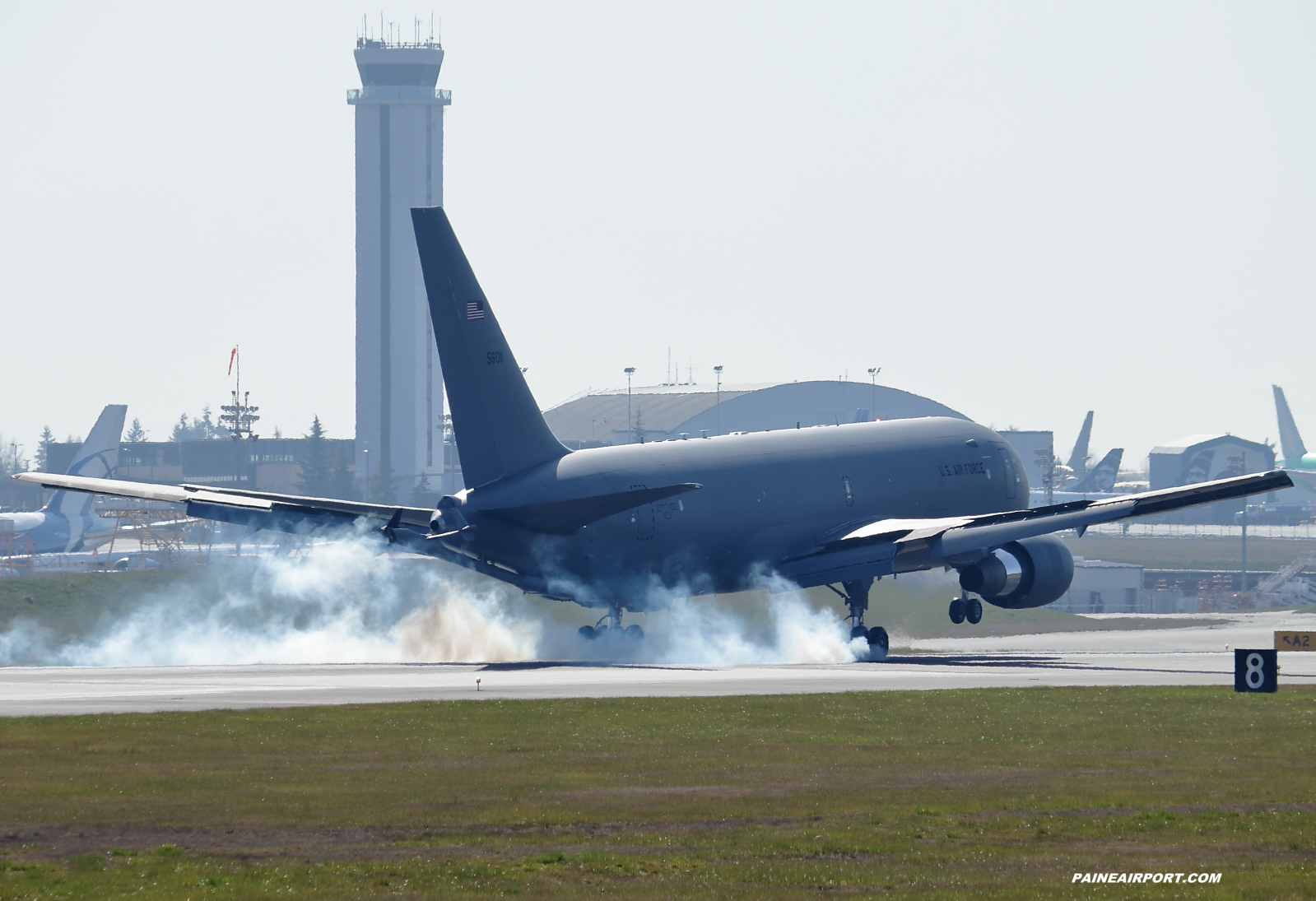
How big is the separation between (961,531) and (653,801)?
31.1 meters

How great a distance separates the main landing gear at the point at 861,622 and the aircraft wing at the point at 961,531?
2.37 ft

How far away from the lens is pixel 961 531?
177ft

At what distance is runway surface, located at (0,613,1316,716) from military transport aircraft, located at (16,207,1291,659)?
3.14m

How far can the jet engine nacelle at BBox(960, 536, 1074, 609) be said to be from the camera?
57.9 meters

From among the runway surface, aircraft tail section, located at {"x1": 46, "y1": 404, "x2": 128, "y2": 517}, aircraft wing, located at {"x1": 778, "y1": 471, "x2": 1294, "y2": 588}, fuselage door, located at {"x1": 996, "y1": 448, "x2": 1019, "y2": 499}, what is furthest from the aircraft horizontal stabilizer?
aircraft tail section, located at {"x1": 46, "y1": 404, "x2": 128, "y2": 517}

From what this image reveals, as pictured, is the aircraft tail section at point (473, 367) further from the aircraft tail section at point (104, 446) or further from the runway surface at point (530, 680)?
the aircraft tail section at point (104, 446)

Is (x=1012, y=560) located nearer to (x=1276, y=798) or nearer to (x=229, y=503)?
(x=229, y=503)

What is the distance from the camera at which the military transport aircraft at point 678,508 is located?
161ft

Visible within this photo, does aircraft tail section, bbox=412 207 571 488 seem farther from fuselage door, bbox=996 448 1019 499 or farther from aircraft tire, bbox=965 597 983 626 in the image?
fuselage door, bbox=996 448 1019 499

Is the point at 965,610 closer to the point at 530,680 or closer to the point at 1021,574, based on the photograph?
the point at 1021,574

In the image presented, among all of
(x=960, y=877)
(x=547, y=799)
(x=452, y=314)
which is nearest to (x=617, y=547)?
(x=452, y=314)

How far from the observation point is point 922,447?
2475 inches

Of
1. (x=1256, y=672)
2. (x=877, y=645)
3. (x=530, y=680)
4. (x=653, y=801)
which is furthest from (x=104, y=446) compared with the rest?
(x=653, y=801)

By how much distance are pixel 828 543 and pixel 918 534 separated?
3659mm
